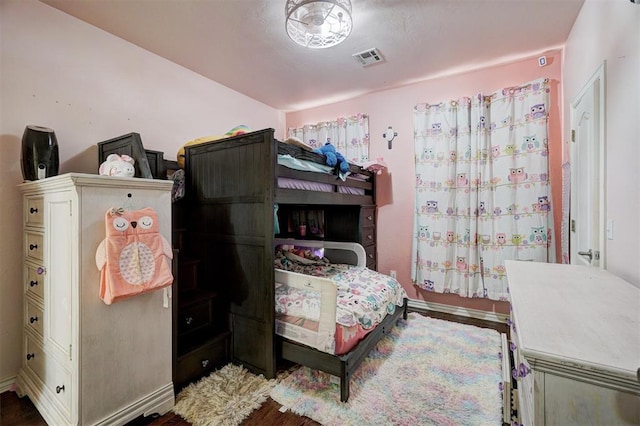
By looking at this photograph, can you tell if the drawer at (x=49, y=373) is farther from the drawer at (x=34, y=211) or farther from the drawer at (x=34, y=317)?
the drawer at (x=34, y=211)

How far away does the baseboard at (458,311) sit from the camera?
2969mm

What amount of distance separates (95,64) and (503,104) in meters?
3.78

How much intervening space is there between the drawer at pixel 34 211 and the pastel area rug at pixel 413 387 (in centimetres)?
184

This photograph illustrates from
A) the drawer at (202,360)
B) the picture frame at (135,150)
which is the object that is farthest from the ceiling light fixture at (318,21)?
the drawer at (202,360)

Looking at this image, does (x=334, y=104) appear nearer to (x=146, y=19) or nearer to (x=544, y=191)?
(x=146, y=19)

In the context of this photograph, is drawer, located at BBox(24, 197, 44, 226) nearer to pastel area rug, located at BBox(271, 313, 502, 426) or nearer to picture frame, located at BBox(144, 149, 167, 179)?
picture frame, located at BBox(144, 149, 167, 179)

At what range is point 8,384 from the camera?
73.2 inches

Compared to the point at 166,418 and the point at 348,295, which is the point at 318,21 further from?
the point at 166,418

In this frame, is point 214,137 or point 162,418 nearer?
point 162,418

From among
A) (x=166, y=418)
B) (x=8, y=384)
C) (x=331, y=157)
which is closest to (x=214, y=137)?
(x=331, y=157)

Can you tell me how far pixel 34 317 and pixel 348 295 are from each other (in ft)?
6.93

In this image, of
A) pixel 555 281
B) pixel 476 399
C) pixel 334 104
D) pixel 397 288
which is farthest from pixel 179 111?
pixel 476 399

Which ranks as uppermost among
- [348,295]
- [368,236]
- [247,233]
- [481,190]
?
[481,190]

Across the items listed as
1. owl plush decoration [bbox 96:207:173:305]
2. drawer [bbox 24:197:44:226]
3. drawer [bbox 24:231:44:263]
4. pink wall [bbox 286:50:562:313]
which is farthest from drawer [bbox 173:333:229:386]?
pink wall [bbox 286:50:562:313]
